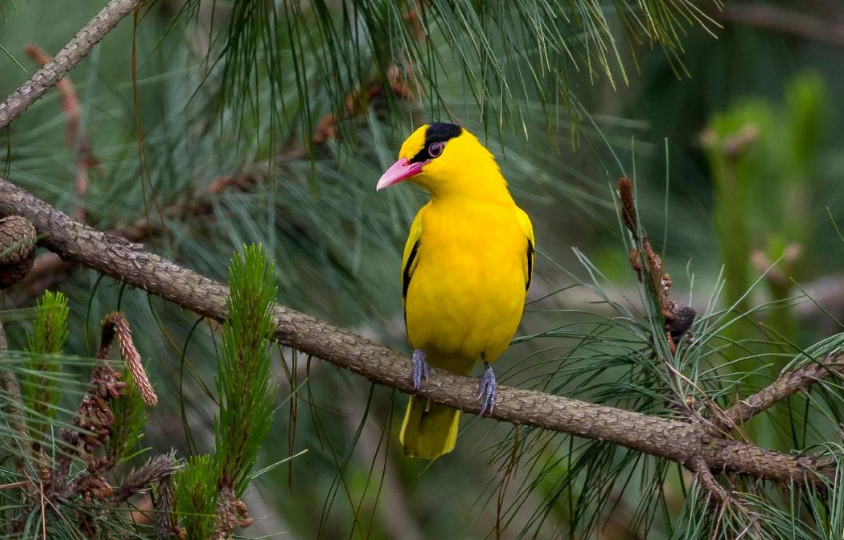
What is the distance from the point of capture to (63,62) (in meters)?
1.74

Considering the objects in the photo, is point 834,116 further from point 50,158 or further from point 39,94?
point 39,94

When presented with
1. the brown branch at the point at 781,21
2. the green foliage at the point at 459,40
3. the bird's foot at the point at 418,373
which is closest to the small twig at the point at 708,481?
the bird's foot at the point at 418,373

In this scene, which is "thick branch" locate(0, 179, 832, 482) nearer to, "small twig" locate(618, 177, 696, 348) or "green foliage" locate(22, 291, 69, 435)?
"small twig" locate(618, 177, 696, 348)

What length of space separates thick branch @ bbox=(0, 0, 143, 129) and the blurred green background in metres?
0.24

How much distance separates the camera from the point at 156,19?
3.96m

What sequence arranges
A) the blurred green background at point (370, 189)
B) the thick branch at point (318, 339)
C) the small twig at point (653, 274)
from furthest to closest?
1. the blurred green background at point (370, 189)
2. the small twig at point (653, 274)
3. the thick branch at point (318, 339)

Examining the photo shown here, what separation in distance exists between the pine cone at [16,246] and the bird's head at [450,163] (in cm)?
125

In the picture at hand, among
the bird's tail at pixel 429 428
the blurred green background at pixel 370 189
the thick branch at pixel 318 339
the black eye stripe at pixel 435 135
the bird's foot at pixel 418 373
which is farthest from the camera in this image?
the bird's tail at pixel 429 428

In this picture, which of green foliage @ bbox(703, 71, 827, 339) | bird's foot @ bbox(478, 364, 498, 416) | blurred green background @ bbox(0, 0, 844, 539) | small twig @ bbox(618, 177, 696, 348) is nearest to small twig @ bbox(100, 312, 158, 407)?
blurred green background @ bbox(0, 0, 844, 539)

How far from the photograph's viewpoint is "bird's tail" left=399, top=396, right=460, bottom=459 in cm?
301

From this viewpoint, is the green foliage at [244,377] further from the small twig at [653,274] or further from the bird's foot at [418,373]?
the small twig at [653,274]

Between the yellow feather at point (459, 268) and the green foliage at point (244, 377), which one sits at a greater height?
the green foliage at point (244, 377)

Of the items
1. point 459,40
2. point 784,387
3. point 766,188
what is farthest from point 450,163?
point 766,188

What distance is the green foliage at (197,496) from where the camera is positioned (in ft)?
4.35
